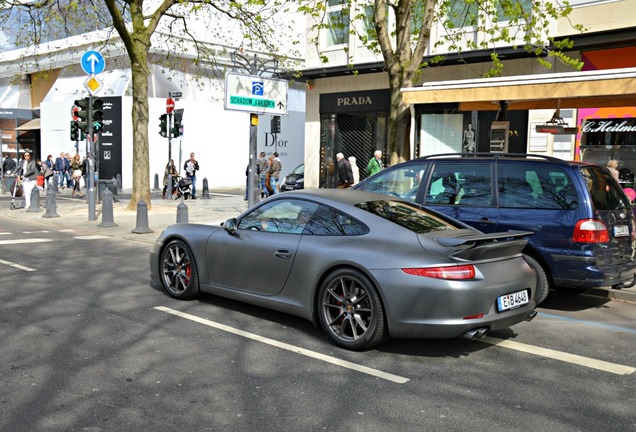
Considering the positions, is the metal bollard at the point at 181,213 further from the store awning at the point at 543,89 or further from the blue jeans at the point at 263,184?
the blue jeans at the point at 263,184

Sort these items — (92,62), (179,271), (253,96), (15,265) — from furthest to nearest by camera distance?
(92,62) → (253,96) → (15,265) → (179,271)

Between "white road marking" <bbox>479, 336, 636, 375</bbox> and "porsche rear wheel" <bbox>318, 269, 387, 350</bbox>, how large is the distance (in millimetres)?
1301

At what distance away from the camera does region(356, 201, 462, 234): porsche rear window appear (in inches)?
222

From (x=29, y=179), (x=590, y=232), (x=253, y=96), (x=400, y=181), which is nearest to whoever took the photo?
(x=590, y=232)

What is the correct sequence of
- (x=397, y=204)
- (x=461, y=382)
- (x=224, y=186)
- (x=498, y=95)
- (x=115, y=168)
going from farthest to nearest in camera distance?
(x=224, y=186) → (x=115, y=168) → (x=498, y=95) → (x=397, y=204) → (x=461, y=382)

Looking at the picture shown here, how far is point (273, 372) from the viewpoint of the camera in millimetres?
4820

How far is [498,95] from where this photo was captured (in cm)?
1012

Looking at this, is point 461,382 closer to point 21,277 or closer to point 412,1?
point 21,277

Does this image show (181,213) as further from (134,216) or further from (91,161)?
(134,216)

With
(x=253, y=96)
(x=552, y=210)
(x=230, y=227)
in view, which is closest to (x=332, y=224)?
(x=230, y=227)

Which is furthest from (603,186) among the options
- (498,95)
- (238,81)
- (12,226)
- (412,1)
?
(12,226)

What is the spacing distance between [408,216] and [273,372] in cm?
198

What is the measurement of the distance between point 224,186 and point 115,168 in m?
6.19

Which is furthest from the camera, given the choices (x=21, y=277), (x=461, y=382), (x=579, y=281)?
(x=21, y=277)
